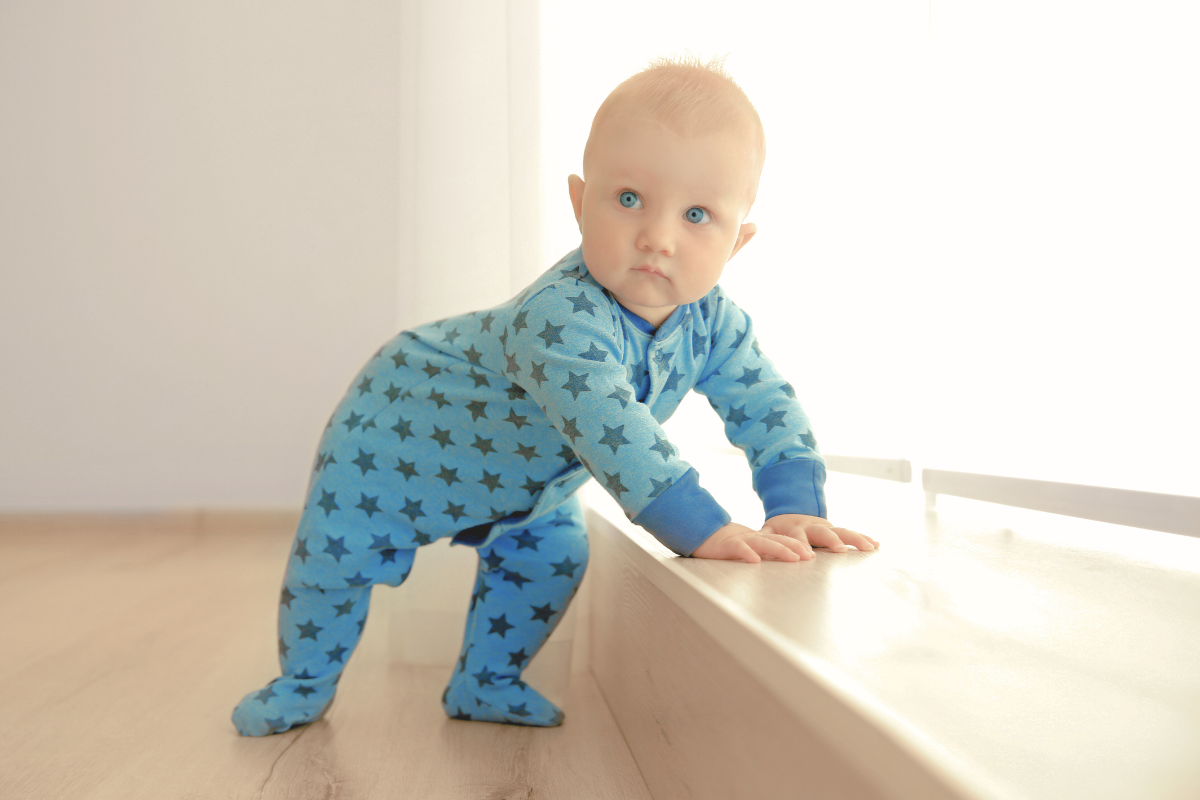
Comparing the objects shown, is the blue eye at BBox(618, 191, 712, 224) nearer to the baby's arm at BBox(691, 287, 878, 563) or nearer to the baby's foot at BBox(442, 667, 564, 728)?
the baby's arm at BBox(691, 287, 878, 563)

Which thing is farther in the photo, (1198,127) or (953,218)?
(953,218)

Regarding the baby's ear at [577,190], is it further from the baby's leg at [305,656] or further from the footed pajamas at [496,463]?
the baby's leg at [305,656]

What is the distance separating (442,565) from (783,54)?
31.3 inches

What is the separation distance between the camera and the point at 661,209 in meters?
0.66

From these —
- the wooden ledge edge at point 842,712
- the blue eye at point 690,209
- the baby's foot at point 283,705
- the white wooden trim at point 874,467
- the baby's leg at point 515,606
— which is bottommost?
the baby's foot at point 283,705

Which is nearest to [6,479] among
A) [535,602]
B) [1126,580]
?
[535,602]

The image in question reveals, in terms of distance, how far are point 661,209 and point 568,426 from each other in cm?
18

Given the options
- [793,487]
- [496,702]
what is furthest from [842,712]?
[496,702]

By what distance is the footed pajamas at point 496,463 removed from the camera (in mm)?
707

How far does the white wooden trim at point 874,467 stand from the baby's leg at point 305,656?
0.60 meters

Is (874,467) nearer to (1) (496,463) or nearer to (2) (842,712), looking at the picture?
(1) (496,463)

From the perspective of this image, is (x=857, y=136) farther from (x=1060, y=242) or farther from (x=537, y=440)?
(x=537, y=440)

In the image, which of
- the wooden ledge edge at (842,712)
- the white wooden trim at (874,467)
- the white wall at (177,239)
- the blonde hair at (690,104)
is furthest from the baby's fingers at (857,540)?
the white wall at (177,239)

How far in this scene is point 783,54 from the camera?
115 cm
